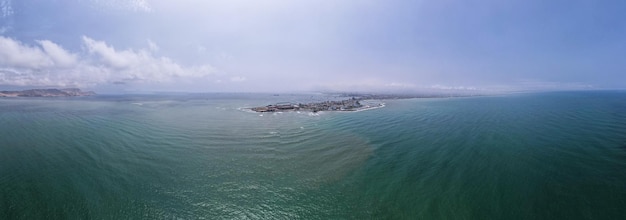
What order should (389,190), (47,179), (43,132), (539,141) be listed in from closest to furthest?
1. (389,190)
2. (47,179)
3. (539,141)
4. (43,132)

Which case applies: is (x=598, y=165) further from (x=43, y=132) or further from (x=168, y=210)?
(x=43, y=132)

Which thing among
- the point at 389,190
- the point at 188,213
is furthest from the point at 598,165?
the point at 188,213

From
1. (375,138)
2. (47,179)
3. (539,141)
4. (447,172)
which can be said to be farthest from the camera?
(375,138)

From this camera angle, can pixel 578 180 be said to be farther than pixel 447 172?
No

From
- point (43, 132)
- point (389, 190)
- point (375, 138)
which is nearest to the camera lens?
point (389, 190)

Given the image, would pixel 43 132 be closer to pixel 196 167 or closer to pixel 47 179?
pixel 47 179

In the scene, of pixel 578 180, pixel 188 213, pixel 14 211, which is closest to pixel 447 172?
pixel 578 180

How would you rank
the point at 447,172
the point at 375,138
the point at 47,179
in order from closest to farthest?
1. the point at 47,179
2. the point at 447,172
3. the point at 375,138

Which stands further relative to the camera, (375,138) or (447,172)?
(375,138)
